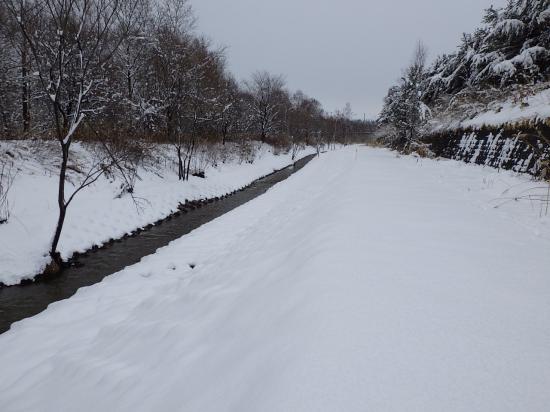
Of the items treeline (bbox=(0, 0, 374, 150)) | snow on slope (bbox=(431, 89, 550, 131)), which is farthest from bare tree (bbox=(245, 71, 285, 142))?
snow on slope (bbox=(431, 89, 550, 131))

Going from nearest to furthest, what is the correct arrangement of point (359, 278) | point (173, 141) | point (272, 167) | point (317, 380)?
point (317, 380) → point (359, 278) → point (173, 141) → point (272, 167)

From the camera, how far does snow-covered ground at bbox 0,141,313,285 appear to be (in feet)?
22.0

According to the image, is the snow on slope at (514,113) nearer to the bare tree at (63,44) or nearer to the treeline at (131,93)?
the bare tree at (63,44)

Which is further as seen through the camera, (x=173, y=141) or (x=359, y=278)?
(x=173, y=141)

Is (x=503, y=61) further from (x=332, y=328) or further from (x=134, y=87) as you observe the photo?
(x=134, y=87)

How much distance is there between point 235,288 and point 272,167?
84.9ft

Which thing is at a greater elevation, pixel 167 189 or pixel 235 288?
pixel 235 288

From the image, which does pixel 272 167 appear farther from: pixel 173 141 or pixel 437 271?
pixel 437 271

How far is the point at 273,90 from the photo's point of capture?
40375 millimetres

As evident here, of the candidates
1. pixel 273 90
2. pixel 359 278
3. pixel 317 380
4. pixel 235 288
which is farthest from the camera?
pixel 273 90

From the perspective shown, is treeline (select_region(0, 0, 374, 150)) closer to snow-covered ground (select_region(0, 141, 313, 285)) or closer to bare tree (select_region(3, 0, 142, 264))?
snow-covered ground (select_region(0, 141, 313, 285))

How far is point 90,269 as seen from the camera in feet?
23.1

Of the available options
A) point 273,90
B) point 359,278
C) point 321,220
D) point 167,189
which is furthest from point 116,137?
point 273,90

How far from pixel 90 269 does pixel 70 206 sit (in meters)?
3.22
